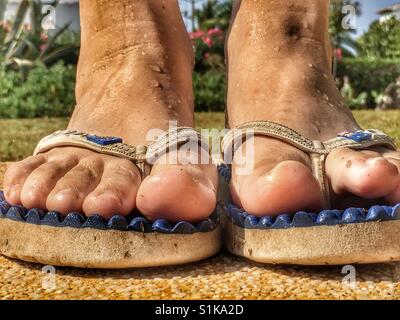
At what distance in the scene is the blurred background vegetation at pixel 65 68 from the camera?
20.5 feet

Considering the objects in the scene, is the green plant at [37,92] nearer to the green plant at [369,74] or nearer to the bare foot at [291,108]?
the green plant at [369,74]

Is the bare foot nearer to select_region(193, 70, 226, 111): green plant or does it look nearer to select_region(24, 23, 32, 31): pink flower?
select_region(193, 70, 226, 111): green plant

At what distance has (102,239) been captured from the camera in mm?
1046

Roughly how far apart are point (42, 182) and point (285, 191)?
0.46 meters

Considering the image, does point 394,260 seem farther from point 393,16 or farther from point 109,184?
point 393,16

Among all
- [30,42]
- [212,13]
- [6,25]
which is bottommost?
[30,42]

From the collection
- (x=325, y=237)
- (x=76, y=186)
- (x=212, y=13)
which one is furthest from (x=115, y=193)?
(x=212, y=13)

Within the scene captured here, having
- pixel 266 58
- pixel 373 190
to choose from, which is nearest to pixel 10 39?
pixel 266 58

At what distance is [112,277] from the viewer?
108cm

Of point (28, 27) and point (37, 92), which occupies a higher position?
Result: point (28, 27)

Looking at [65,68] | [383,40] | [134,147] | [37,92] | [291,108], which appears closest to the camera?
[134,147]

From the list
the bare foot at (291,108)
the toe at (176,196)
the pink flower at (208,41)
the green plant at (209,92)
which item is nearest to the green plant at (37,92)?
the green plant at (209,92)

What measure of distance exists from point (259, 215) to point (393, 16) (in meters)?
8.39

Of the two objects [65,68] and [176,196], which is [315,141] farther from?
[65,68]
